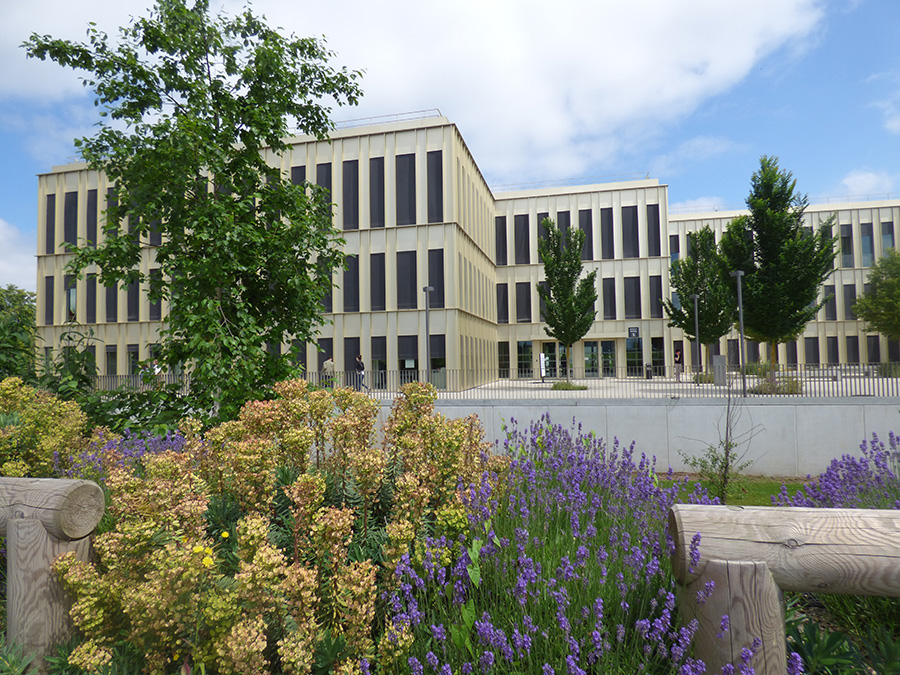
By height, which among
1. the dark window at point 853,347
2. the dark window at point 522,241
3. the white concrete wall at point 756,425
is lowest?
the white concrete wall at point 756,425

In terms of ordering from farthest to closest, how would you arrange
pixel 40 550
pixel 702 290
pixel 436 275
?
pixel 702 290 → pixel 436 275 → pixel 40 550

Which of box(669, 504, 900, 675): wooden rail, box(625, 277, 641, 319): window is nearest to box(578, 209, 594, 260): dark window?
box(625, 277, 641, 319): window

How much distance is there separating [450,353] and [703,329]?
15084 mm

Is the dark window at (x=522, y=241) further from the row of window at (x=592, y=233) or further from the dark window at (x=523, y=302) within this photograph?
the dark window at (x=523, y=302)

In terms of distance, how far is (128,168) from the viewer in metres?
7.37

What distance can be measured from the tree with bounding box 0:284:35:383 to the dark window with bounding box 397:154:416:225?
69.3ft

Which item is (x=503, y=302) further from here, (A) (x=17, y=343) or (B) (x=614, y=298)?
(A) (x=17, y=343)

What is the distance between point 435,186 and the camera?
1144 inches

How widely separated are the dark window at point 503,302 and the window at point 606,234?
798 cm

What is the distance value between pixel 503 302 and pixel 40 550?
132 feet

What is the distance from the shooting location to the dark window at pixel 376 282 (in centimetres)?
2998

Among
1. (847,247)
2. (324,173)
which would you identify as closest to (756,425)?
(324,173)

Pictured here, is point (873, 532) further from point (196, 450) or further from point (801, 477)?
point (801, 477)

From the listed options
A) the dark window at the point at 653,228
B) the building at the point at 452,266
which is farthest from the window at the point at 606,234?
the dark window at the point at 653,228
